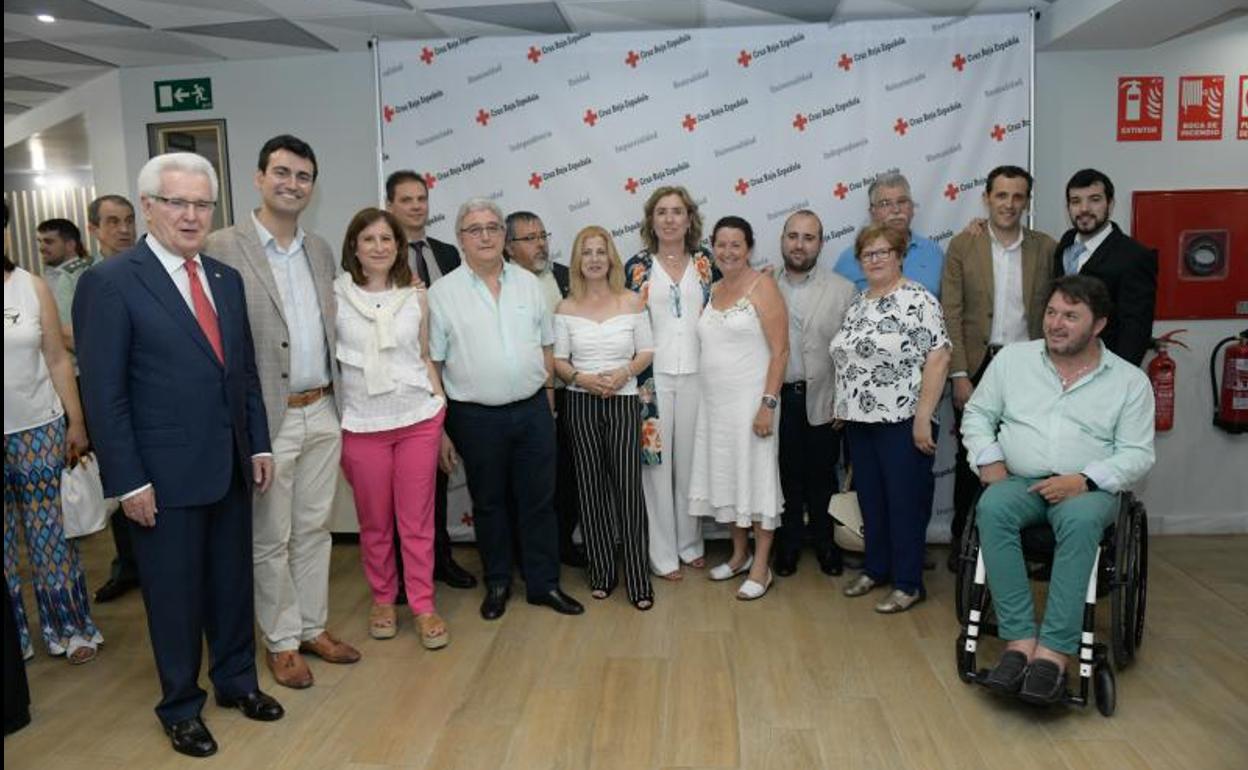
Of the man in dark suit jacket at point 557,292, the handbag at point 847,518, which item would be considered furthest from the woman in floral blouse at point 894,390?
the man in dark suit jacket at point 557,292

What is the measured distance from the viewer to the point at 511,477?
3645mm

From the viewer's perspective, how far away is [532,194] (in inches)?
179

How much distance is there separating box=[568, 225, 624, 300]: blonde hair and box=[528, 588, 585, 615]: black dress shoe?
1.20 metres

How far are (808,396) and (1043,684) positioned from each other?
62.1 inches

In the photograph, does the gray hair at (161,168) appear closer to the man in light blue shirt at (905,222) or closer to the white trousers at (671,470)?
the white trousers at (671,470)

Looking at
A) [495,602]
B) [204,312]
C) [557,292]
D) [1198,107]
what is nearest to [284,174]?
[204,312]

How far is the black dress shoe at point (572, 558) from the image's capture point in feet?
13.9

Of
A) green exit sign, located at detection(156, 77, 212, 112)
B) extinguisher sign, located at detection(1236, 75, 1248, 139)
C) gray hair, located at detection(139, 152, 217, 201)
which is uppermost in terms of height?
green exit sign, located at detection(156, 77, 212, 112)

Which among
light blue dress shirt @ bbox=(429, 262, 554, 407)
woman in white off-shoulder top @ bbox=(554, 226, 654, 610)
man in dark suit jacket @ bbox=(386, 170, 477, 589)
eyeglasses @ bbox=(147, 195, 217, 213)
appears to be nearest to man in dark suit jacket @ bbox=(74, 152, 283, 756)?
eyeglasses @ bbox=(147, 195, 217, 213)

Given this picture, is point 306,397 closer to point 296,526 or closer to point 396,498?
point 296,526

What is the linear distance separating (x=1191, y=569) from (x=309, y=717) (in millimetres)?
3690

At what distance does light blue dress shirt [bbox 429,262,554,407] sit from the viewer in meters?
3.34

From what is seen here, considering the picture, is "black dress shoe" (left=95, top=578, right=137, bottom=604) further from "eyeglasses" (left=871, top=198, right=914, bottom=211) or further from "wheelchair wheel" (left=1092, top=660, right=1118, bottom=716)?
"wheelchair wheel" (left=1092, top=660, right=1118, bottom=716)

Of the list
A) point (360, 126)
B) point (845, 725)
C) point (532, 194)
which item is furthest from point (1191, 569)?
point (360, 126)
